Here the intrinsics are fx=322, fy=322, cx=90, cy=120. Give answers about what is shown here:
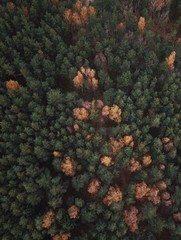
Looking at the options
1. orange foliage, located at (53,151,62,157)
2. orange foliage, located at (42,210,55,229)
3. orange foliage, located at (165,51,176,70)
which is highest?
orange foliage, located at (165,51,176,70)

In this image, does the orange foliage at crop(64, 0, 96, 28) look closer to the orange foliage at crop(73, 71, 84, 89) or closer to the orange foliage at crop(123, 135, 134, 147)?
the orange foliage at crop(73, 71, 84, 89)

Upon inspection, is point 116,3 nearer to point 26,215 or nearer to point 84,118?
point 84,118

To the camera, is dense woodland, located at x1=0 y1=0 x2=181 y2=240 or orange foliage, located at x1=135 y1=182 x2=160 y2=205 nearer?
dense woodland, located at x1=0 y1=0 x2=181 y2=240

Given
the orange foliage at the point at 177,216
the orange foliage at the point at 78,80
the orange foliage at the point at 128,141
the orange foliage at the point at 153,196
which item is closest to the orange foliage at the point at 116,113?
the orange foliage at the point at 128,141

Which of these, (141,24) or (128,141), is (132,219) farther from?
(141,24)

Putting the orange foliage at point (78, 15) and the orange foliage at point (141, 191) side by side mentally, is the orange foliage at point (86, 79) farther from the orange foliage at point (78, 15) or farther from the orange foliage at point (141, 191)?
the orange foliage at point (141, 191)

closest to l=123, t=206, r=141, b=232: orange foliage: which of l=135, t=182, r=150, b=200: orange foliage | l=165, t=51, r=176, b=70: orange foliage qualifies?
l=135, t=182, r=150, b=200: orange foliage

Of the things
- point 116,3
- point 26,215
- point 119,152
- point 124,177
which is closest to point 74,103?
point 119,152
